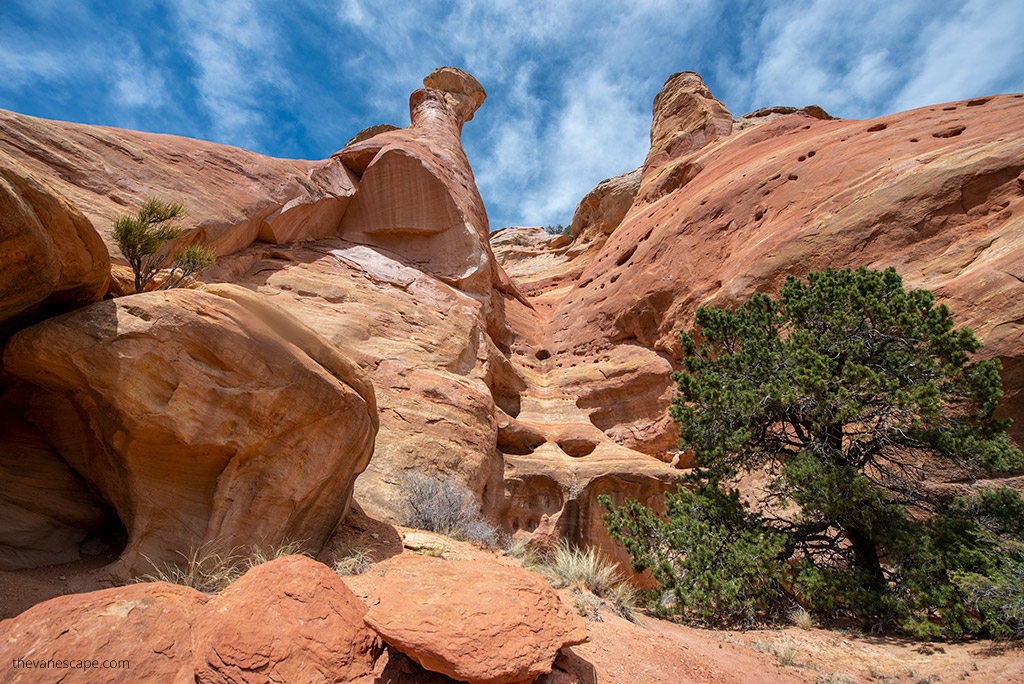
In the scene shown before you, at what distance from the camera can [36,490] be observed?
525 centimetres

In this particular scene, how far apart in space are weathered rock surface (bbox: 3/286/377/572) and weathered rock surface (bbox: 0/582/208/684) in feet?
6.10

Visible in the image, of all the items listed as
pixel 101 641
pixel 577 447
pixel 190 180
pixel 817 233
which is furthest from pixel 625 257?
pixel 101 641

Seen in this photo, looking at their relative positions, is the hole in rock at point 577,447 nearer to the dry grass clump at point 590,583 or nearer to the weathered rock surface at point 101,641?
the dry grass clump at point 590,583

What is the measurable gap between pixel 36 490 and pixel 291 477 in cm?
250

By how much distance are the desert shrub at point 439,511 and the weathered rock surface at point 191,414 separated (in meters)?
2.01

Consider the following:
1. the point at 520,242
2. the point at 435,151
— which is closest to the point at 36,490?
the point at 435,151

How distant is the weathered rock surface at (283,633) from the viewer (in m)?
3.05

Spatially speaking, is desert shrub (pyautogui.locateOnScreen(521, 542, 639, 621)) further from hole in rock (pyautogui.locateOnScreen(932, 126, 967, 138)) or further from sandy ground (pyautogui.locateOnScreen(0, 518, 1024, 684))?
hole in rock (pyautogui.locateOnScreen(932, 126, 967, 138))

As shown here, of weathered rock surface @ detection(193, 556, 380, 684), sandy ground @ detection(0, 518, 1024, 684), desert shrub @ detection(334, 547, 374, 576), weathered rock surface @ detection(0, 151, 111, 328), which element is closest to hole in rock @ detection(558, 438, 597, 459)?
sandy ground @ detection(0, 518, 1024, 684)

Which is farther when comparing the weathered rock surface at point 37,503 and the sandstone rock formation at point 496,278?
the sandstone rock formation at point 496,278

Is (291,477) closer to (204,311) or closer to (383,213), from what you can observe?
(204,311)
